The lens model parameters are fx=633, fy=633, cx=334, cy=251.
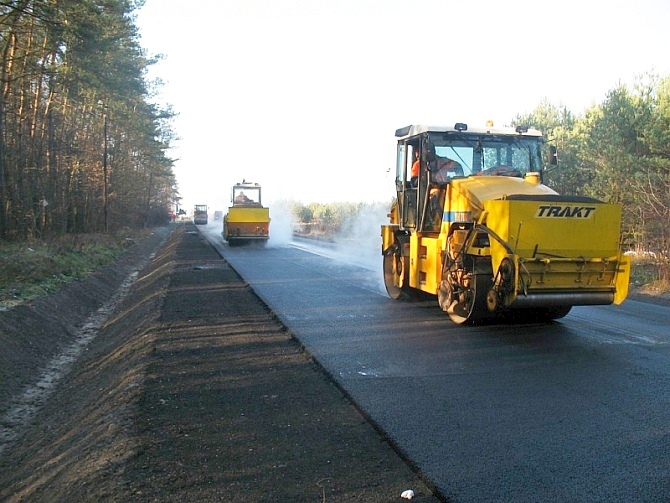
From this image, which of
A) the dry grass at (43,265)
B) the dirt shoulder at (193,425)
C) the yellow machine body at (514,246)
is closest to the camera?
the dirt shoulder at (193,425)

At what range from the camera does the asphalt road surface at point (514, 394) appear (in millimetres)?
4078

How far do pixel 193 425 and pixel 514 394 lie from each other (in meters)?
2.96

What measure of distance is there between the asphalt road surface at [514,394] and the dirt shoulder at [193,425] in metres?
0.35

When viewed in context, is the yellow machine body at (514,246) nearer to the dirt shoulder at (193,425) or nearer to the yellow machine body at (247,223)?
the dirt shoulder at (193,425)

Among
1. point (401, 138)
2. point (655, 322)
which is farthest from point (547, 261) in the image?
point (401, 138)

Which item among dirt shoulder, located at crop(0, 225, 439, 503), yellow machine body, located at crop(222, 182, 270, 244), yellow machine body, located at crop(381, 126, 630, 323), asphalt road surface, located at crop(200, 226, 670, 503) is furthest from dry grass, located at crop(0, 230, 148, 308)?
yellow machine body, located at crop(222, 182, 270, 244)

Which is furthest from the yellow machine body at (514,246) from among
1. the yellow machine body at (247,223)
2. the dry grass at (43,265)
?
the yellow machine body at (247,223)

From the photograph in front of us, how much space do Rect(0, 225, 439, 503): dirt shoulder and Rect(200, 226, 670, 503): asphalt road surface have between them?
0.35 m

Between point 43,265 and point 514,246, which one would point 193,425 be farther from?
point 43,265

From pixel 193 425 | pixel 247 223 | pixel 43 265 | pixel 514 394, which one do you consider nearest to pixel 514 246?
pixel 514 394

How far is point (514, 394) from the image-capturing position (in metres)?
5.96

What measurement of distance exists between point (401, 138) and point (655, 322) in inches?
204

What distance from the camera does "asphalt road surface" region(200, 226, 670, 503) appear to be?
4.08m

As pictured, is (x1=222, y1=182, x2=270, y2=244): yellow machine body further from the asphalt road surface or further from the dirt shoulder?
the dirt shoulder
